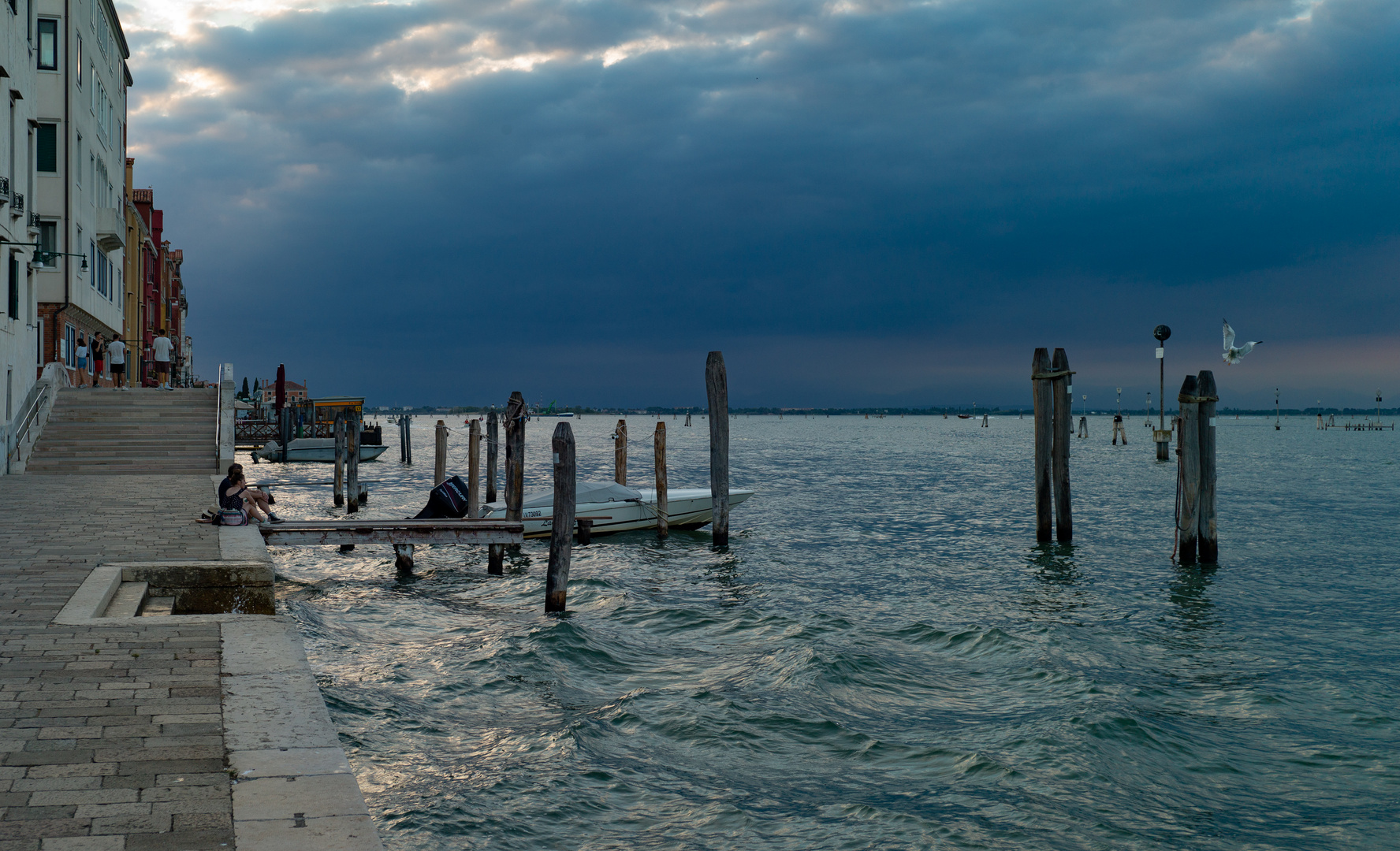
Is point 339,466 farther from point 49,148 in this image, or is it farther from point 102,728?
point 102,728

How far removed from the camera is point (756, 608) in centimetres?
1481

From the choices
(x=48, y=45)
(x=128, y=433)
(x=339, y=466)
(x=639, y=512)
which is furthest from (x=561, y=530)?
(x=48, y=45)

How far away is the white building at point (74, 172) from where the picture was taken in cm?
2759

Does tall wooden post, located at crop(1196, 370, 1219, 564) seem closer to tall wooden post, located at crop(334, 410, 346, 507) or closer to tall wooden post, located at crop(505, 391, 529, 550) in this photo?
tall wooden post, located at crop(505, 391, 529, 550)

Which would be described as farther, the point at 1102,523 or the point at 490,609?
the point at 1102,523

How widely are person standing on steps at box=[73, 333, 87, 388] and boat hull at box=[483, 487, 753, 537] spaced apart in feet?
54.0

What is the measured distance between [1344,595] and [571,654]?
13.0 m

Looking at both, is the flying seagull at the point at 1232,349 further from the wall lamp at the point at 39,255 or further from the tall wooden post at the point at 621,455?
the wall lamp at the point at 39,255

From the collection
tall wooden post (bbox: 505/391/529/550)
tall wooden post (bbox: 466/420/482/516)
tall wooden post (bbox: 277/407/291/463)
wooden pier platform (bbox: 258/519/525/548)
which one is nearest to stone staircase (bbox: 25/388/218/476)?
tall wooden post (bbox: 466/420/482/516)

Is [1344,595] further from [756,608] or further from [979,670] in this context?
[756,608]

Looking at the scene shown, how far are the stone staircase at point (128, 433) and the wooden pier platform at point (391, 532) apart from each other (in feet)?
31.5

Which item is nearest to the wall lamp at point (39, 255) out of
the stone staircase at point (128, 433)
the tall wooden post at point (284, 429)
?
the stone staircase at point (128, 433)

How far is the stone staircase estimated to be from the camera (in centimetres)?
2217

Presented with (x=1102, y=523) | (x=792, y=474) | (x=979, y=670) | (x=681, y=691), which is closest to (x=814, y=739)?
(x=681, y=691)
